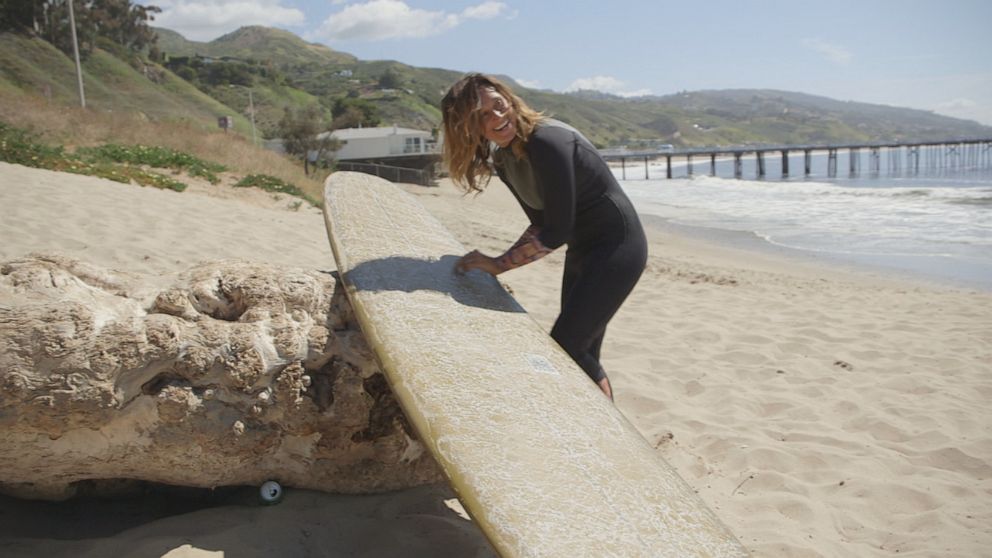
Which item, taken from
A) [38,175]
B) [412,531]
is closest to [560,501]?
[412,531]

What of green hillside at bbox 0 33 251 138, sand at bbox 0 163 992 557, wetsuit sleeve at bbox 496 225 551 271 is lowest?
sand at bbox 0 163 992 557

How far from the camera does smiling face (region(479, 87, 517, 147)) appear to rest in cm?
237

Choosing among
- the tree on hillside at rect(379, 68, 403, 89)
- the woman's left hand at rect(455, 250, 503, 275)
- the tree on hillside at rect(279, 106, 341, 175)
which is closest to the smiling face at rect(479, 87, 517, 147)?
the woman's left hand at rect(455, 250, 503, 275)

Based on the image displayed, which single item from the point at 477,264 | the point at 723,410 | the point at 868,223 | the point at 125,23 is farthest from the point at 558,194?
the point at 125,23

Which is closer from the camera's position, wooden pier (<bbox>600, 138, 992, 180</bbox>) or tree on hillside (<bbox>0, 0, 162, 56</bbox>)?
tree on hillside (<bbox>0, 0, 162, 56</bbox>)

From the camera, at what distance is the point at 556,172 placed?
2332 mm

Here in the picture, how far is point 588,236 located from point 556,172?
39cm

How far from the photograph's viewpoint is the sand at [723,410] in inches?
94.8

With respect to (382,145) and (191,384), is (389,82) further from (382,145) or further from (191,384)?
(191,384)

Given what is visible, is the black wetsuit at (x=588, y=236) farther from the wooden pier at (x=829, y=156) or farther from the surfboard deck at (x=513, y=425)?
the wooden pier at (x=829, y=156)

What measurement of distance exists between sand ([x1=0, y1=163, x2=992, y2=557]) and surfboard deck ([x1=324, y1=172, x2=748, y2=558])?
51 cm

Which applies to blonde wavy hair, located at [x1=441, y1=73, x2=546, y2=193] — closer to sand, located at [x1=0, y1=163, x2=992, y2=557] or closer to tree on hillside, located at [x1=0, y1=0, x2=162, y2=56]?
sand, located at [x1=0, y1=163, x2=992, y2=557]

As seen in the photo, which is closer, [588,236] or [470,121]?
[470,121]

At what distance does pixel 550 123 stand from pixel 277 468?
170cm
